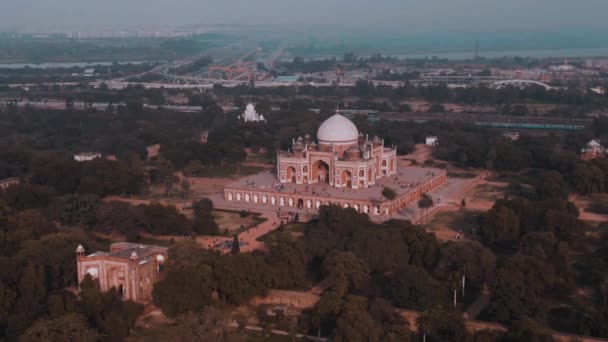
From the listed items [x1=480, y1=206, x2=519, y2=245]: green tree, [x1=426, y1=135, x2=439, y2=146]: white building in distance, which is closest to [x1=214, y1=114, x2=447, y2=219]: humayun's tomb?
[x1=480, y1=206, x2=519, y2=245]: green tree

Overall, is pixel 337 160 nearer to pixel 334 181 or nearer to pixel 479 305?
pixel 334 181

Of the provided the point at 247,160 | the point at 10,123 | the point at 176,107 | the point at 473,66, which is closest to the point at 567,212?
the point at 247,160

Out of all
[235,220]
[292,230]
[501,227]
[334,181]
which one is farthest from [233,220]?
[501,227]

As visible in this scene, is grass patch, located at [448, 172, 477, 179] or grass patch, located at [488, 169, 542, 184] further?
grass patch, located at [448, 172, 477, 179]

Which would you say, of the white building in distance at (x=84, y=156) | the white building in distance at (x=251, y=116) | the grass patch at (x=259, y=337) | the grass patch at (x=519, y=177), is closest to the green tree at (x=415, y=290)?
the grass patch at (x=259, y=337)

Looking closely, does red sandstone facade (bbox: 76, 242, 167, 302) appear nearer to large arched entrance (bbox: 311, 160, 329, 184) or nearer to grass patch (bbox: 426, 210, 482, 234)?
grass patch (bbox: 426, 210, 482, 234)

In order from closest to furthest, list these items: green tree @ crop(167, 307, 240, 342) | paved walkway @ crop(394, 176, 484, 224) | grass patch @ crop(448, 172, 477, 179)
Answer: green tree @ crop(167, 307, 240, 342)
paved walkway @ crop(394, 176, 484, 224)
grass patch @ crop(448, 172, 477, 179)
